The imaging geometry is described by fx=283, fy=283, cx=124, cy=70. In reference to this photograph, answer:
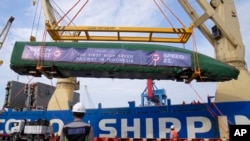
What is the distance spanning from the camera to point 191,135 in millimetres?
16312

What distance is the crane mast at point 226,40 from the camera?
59.1 feet

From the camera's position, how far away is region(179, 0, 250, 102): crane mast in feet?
59.1

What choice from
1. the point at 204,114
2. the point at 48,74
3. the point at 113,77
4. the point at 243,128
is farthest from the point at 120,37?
the point at 243,128

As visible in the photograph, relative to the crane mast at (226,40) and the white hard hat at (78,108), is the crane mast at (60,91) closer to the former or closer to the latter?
the crane mast at (226,40)

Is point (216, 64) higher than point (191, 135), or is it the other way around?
point (216, 64)

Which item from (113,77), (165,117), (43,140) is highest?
(113,77)

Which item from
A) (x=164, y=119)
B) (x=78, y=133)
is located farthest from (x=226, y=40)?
(x=78, y=133)

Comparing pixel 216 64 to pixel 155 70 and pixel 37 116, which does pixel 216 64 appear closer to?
pixel 155 70

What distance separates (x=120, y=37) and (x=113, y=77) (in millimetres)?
2405

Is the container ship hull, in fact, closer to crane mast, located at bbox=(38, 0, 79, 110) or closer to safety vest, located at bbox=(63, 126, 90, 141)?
crane mast, located at bbox=(38, 0, 79, 110)

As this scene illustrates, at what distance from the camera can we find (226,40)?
1884 centimetres

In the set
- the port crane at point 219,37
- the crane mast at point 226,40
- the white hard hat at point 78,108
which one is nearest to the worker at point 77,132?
the white hard hat at point 78,108

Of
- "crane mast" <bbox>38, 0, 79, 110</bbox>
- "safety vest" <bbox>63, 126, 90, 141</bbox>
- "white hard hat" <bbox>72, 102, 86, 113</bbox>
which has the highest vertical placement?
"crane mast" <bbox>38, 0, 79, 110</bbox>

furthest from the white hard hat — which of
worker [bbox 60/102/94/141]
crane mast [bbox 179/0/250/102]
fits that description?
crane mast [bbox 179/0/250/102]
